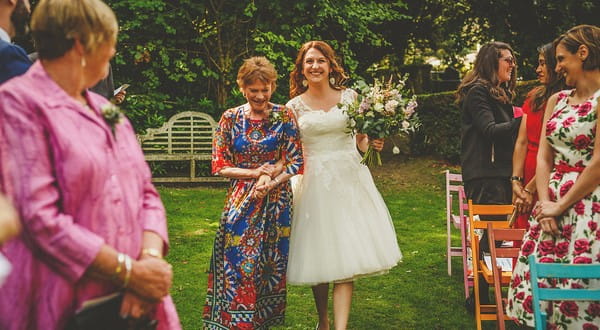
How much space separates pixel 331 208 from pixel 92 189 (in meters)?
3.13

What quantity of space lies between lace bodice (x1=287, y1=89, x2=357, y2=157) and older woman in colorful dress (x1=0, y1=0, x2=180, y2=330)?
9.74ft

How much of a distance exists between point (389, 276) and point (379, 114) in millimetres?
2634

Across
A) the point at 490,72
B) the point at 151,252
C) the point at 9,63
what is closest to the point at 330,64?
the point at 490,72

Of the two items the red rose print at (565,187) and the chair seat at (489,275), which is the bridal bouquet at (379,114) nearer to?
the chair seat at (489,275)

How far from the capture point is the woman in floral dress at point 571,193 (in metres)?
3.51

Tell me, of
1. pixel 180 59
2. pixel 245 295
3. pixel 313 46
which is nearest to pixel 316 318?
pixel 245 295

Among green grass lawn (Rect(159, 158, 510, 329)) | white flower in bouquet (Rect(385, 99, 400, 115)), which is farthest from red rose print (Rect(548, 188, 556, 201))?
green grass lawn (Rect(159, 158, 510, 329))

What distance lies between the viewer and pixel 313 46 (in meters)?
5.12

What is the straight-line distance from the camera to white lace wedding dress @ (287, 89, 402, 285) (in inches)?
189

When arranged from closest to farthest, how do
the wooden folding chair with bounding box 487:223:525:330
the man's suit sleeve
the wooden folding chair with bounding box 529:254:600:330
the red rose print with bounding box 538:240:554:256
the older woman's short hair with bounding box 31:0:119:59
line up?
the older woman's short hair with bounding box 31:0:119:59
the man's suit sleeve
the wooden folding chair with bounding box 529:254:600:330
the red rose print with bounding box 538:240:554:256
the wooden folding chair with bounding box 487:223:525:330

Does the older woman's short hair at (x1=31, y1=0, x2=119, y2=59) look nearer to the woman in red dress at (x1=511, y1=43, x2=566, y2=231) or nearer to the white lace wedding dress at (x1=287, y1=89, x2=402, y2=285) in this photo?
the white lace wedding dress at (x1=287, y1=89, x2=402, y2=285)

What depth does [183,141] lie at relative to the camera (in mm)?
12352

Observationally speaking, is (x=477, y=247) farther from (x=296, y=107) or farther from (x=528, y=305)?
(x=296, y=107)

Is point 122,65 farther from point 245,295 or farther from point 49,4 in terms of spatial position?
point 49,4
